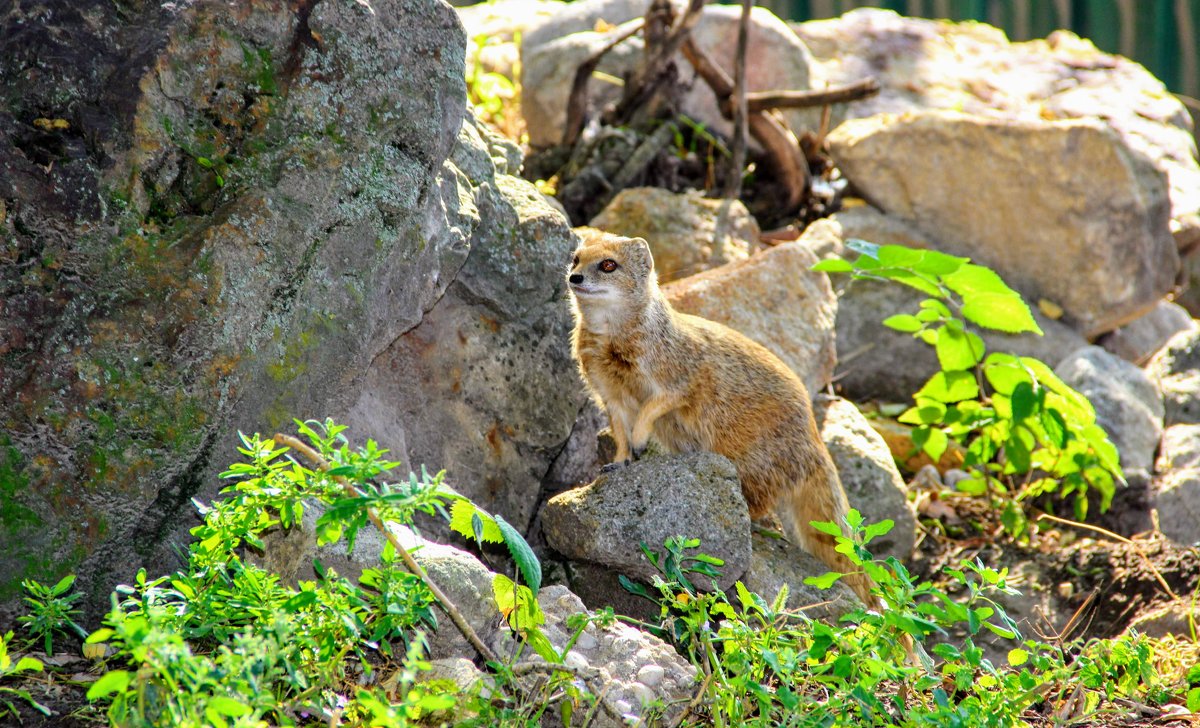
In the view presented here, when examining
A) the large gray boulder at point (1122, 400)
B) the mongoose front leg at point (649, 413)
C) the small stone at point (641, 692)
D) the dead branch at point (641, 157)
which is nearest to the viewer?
the small stone at point (641, 692)

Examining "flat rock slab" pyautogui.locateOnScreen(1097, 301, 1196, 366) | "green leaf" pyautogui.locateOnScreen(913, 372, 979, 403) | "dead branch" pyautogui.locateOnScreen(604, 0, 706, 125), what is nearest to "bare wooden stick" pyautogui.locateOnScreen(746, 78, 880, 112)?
"dead branch" pyautogui.locateOnScreen(604, 0, 706, 125)

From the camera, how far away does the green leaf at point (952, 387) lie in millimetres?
5781

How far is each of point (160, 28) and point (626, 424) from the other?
2437 millimetres

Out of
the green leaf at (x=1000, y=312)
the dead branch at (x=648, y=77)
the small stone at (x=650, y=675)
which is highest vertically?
the dead branch at (x=648, y=77)

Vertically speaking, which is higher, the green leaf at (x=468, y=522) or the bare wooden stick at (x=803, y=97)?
the bare wooden stick at (x=803, y=97)

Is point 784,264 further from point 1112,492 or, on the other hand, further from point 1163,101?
point 1163,101

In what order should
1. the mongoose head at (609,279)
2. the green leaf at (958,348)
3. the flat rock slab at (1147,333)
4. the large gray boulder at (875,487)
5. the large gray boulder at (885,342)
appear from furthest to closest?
the flat rock slab at (1147,333) → the large gray boulder at (885,342) → the green leaf at (958,348) → the large gray boulder at (875,487) → the mongoose head at (609,279)

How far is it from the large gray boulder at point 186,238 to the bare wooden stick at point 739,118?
361cm

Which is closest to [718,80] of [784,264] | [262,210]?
[784,264]

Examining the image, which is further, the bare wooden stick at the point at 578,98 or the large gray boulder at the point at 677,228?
the bare wooden stick at the point at 578,98

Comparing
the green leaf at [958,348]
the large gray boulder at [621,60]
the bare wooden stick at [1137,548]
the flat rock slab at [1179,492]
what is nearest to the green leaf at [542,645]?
the bare wooden stick at [1137,548]

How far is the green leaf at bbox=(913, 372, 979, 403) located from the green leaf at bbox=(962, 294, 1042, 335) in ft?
1.55

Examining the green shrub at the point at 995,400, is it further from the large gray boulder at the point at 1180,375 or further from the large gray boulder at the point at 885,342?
the large gray boulder at the point at 1180,375

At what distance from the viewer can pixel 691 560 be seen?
350 cm
